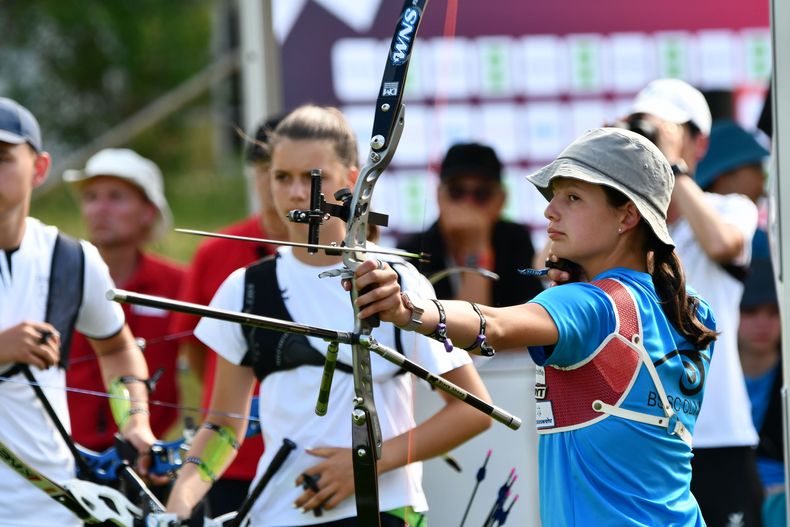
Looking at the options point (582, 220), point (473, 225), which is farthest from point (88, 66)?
point (582, 220)

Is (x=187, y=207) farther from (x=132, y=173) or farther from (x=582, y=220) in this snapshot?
(x=582, y=220)

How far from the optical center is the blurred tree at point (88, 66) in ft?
48.0

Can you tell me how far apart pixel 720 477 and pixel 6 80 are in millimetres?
11972

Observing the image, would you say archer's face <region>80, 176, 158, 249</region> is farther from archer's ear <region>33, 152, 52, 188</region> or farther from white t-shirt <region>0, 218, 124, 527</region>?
white t-shirt <region>0, 218, 124, 527</region>

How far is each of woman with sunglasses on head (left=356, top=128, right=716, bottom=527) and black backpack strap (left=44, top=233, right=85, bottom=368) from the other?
1527 millimetres

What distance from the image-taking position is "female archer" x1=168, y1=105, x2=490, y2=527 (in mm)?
3135

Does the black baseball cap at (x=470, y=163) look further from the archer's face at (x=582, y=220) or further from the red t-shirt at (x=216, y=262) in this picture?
the archer's face at (x=582, y=220)

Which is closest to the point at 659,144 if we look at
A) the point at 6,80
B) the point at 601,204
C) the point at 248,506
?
the point at 601,204

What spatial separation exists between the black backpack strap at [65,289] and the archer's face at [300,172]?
27.5 inches

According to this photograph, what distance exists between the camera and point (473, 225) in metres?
4.95

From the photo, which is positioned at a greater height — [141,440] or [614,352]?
[614,352]

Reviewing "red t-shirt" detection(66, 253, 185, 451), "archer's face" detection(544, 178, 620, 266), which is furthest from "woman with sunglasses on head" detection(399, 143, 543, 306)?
"archer's face" detection(544, 178, 620, 266)

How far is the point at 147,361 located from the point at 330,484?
2.12 meters

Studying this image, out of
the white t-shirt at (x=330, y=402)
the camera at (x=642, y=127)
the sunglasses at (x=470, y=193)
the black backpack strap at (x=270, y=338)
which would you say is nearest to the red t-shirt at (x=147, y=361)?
the black backpack strap at (x=270, y=338)
